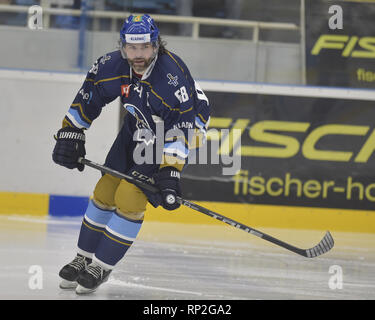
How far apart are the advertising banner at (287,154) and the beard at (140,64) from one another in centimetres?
242

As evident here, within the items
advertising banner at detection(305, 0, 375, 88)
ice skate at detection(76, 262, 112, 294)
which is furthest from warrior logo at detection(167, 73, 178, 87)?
advertising banner at detection(305, 0, 375, 88)

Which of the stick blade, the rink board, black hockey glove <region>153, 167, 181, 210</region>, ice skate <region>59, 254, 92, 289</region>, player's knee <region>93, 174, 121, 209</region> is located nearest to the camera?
black hockey glove <region>153, 167, 181, 210</region>

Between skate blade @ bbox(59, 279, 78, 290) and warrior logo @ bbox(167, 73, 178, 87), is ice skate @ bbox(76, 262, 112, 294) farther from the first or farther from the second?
warrior logo @ bbox(167, 73, 178, 87)

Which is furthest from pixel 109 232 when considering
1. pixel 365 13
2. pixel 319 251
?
pixel 365 13

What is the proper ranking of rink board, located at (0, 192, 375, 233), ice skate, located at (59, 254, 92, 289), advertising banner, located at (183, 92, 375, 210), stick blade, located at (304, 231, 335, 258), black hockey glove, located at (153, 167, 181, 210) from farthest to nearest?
advertising banner, located at (183, 92, 375, 210), rink board, located at (0, 192, 375, 233), stick blade, located at (304, 231, 335, 258), ice skate, located at (59, 254, 92, 289), black hockey glove, located at (153, 167, 181, 210)

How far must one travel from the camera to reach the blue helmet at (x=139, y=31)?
318cm

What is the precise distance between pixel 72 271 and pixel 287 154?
2718 mm

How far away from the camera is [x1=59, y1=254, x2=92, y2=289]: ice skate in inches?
130

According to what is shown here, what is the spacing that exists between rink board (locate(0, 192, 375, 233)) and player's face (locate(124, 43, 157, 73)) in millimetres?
2477

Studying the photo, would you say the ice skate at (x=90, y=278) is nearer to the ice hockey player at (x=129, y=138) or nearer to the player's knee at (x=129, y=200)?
the ice hockey player at (x=129, y=138)

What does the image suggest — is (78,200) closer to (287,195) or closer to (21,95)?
(21,95)

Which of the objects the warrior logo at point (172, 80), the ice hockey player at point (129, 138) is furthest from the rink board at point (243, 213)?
the warrior logo at point (172, 80)

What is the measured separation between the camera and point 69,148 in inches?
132
